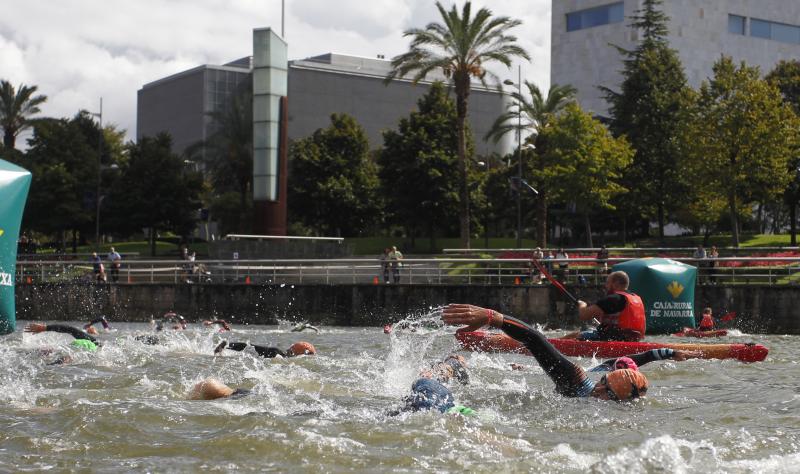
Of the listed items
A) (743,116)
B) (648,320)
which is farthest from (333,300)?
(743,116)

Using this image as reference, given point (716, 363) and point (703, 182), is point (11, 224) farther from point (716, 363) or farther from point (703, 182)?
point (703, 182)

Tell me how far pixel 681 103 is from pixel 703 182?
617 centimetres

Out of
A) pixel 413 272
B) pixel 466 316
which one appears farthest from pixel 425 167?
pixel 466 316

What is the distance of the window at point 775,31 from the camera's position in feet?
230

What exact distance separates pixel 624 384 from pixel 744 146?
31547 millimetres

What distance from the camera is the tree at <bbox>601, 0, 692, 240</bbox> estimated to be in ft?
153

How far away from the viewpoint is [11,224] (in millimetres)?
12898

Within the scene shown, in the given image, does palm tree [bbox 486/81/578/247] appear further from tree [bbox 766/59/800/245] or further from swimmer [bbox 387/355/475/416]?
swimmer [bbox 387/355/475/416]

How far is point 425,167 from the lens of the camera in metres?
51.0

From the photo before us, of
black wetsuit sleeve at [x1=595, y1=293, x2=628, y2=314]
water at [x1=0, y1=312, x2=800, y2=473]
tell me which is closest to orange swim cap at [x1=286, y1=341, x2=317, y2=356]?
water at [x1=0, y1=312, x2=800, y2=473]

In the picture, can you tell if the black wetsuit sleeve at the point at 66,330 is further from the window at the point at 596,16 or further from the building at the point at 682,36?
the window at the point at 596,16

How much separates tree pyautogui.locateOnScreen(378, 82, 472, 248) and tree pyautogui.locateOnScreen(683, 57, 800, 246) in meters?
14.0

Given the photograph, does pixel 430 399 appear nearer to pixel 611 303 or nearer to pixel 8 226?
pixel 611 303

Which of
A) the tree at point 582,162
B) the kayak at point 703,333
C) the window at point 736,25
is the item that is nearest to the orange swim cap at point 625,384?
the kayak at point 703,333
